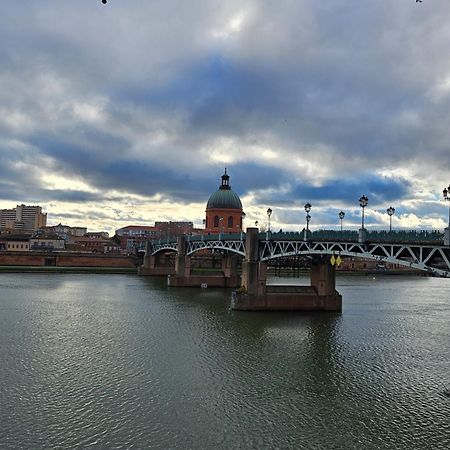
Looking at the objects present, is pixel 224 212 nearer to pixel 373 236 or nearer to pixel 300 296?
pixel 300 296

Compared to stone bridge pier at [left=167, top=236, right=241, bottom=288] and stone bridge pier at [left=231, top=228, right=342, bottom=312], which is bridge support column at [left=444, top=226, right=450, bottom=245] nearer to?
stone bridge pier at [left=231, top=228, right=342, bottom=312]

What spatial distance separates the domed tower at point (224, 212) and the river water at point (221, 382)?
83723 millimetres

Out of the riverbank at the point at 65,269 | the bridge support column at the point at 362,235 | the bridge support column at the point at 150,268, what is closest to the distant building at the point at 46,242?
the riverbank at the point at 65,269

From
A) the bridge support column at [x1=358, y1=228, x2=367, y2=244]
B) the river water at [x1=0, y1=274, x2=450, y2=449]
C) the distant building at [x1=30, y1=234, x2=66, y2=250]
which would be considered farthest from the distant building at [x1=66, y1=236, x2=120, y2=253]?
the bridge support column at [x1=358, y1=228, x2=367, y2=244]

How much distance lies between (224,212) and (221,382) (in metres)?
105

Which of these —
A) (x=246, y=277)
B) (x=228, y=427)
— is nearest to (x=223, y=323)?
(x=246, y=277)

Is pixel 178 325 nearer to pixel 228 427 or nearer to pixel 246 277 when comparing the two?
pixel 246 277

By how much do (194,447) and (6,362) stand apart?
14.6 meters

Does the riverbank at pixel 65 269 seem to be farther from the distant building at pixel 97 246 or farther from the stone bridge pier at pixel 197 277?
the distant building at pixel 97 246

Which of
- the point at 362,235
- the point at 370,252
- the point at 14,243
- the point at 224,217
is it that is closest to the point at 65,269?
the point at 14,243

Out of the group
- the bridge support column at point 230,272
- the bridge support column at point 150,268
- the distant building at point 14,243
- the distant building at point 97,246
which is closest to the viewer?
the bridge support column at point 230,272

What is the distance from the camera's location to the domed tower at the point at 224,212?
127m

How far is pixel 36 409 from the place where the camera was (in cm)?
1894

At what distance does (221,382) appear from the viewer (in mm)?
23328
